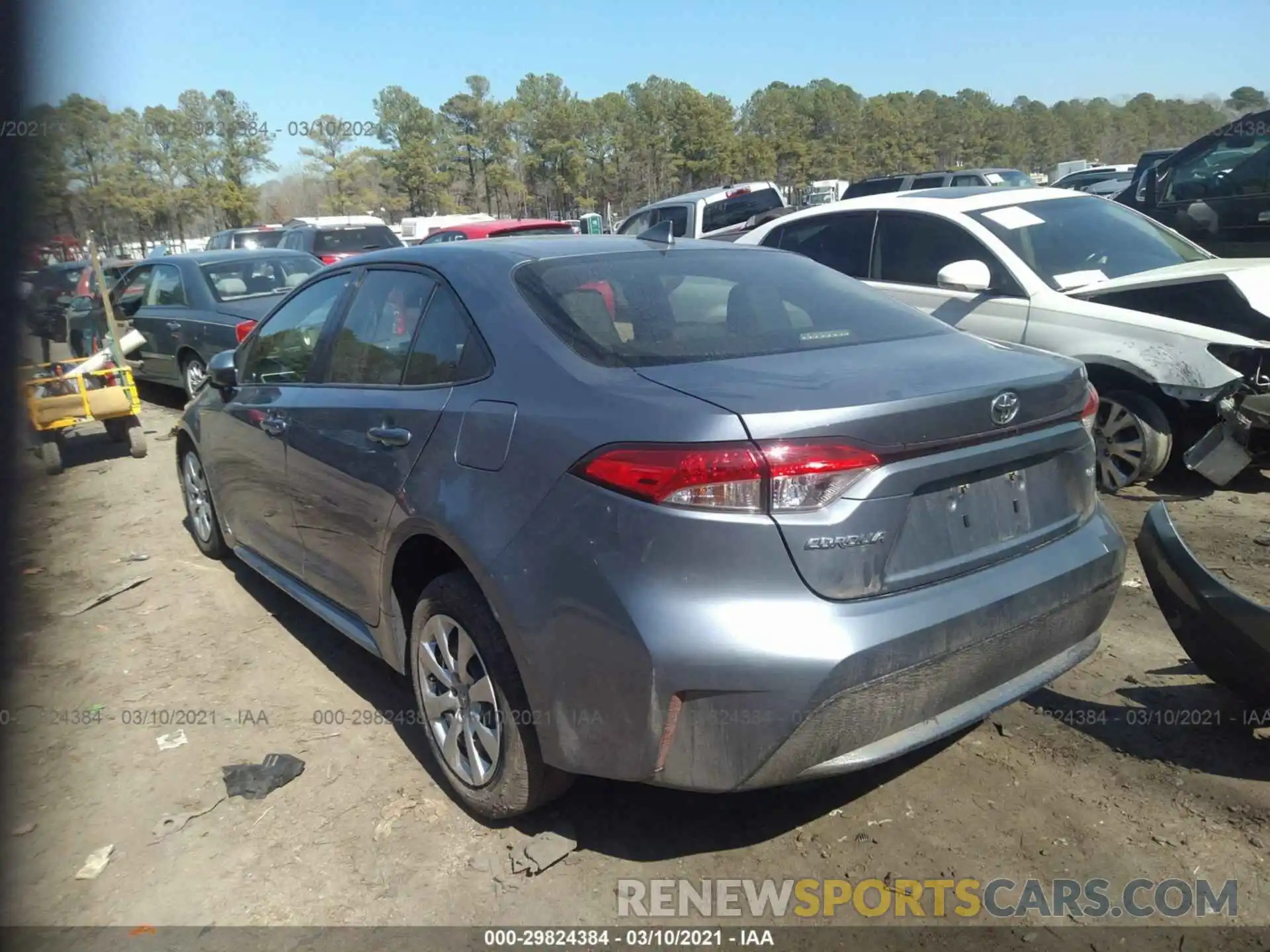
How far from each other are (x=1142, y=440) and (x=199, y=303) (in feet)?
27.7

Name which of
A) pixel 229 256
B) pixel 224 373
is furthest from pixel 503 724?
pixel 229 256

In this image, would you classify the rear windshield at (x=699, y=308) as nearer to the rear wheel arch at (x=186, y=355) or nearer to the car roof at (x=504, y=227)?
the rear wheel arch at (x=186, y=355)

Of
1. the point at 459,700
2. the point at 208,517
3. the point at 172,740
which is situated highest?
the point at 459,700

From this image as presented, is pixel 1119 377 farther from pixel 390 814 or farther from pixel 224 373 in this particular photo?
pixel 224 373

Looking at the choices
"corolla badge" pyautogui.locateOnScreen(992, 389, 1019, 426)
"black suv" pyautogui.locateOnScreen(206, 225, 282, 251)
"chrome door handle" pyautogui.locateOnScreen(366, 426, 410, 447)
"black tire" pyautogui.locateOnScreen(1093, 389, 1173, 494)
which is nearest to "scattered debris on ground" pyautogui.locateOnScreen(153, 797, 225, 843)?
"chrome door handle" pyautogui.locateOnScreen(366, 426, 410, 447)

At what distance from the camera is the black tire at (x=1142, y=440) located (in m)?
5.46

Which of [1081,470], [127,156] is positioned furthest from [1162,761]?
[127,156]

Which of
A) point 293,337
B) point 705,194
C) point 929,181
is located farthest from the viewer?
point 929,181

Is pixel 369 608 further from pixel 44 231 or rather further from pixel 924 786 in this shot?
pixel 44 231

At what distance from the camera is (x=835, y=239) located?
7078mm

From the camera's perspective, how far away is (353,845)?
9.66 ft

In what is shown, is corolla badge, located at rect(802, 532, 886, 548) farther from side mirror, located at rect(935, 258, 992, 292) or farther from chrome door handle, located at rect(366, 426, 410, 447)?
side mirror, located at rect(935, 258, 992, 292)

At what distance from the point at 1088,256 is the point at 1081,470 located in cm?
399

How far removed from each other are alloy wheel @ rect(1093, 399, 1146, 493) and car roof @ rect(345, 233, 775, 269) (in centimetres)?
298
